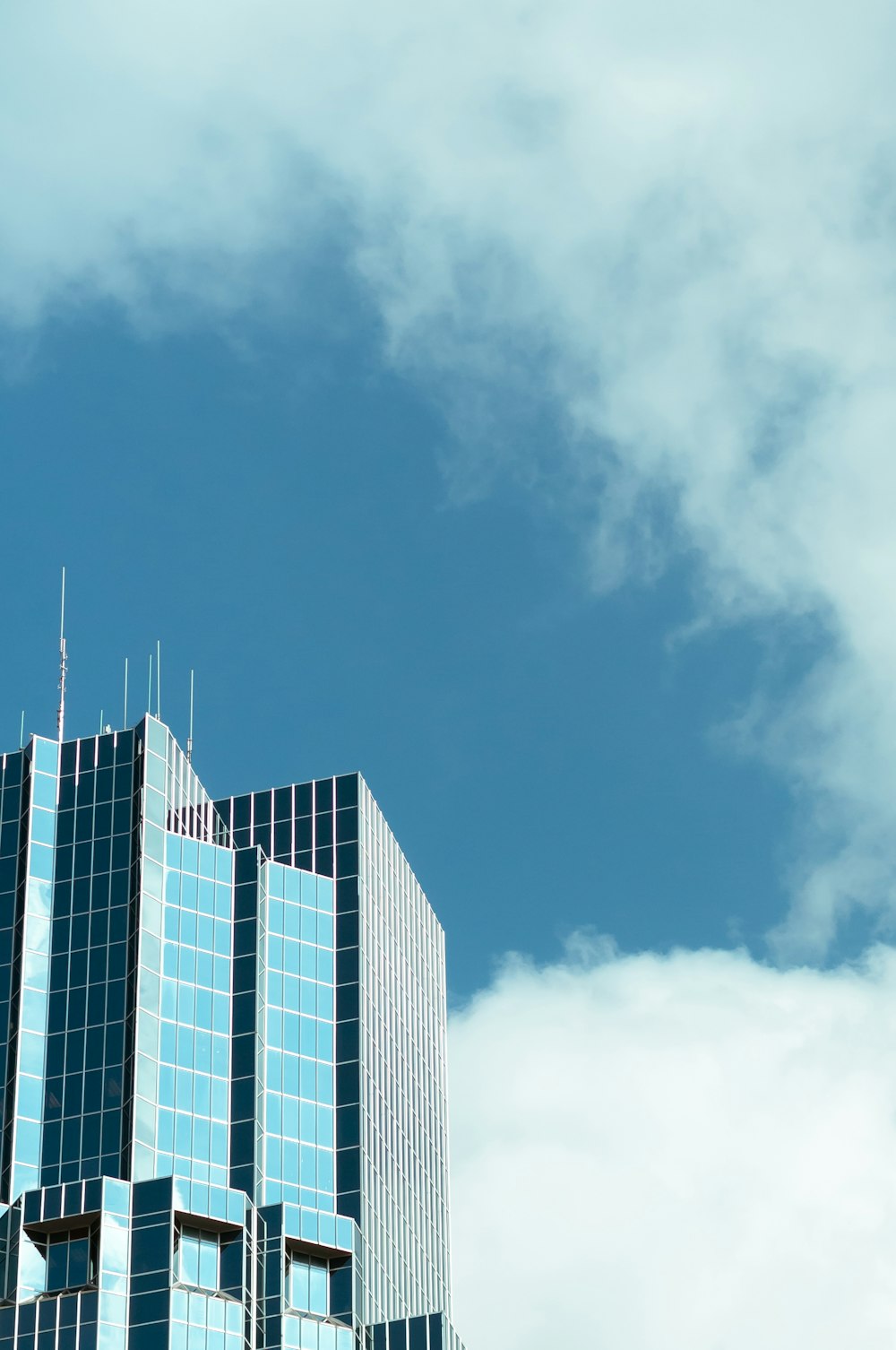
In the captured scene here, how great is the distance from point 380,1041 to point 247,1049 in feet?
46.8

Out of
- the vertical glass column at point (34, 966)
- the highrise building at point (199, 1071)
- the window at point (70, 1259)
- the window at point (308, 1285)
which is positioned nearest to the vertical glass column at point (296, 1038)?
the highrise building at point (199, 1071)

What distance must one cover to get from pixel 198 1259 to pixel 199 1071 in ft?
44.5

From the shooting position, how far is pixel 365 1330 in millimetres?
166625

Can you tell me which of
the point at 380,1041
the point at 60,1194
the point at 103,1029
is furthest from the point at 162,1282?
the point at 380,1041

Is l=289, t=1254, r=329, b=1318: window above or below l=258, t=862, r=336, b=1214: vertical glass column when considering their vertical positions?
below

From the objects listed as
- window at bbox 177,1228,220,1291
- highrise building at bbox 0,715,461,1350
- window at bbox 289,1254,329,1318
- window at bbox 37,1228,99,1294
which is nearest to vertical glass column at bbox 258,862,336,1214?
highrise building at bbox 0,715,461,1350

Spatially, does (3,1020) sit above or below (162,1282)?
above

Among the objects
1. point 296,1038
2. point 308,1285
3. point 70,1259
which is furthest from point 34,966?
point 308,1285

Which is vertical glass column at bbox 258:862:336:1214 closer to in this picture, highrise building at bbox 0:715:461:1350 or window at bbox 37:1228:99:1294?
highrise building at bbox 0:715:461:1350

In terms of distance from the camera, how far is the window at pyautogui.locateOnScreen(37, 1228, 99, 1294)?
521ft

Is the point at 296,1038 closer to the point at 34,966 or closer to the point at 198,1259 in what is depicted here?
the point at 34,966

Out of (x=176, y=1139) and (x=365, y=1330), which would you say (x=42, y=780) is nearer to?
(x=176, y=1139)

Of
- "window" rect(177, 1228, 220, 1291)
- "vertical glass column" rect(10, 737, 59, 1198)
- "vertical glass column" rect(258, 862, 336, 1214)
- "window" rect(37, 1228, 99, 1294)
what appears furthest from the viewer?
"vertical glass column" rect(258, 862, 336, 1214)

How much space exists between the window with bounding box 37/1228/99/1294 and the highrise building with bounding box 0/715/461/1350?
17 centimetres
